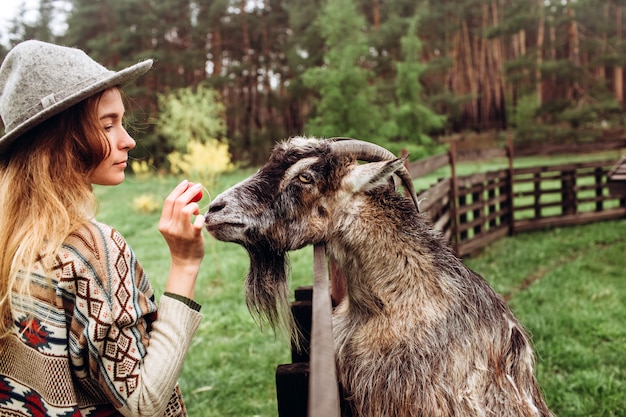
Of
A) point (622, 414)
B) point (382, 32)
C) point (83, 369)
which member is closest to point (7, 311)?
point (83, 369)

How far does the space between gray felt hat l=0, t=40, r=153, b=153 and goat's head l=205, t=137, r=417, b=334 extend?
679mm

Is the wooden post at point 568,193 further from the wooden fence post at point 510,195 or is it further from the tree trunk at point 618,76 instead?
the tree trunk at point 618,76

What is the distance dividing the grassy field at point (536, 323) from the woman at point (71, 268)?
88 centimetres

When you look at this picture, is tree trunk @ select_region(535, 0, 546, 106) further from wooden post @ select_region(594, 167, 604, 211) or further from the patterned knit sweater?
the patterned knit sweater

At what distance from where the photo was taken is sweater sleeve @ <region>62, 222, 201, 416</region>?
1.21 meters

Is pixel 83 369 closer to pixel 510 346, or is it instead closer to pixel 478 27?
pixel 510 346

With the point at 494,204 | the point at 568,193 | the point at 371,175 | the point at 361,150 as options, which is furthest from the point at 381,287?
the point at 568,193

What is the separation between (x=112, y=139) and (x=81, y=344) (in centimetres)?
56

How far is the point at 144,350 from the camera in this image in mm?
1271

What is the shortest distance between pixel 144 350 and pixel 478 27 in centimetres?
3056

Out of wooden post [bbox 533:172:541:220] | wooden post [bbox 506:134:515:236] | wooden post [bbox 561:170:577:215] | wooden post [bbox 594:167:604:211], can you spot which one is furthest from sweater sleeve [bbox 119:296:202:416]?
wooden post [bbox 594:167:604:211]

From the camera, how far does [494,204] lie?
909 centimetres

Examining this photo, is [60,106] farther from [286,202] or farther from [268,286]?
[268,286]

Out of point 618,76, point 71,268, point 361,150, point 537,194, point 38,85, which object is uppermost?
point 618,76
